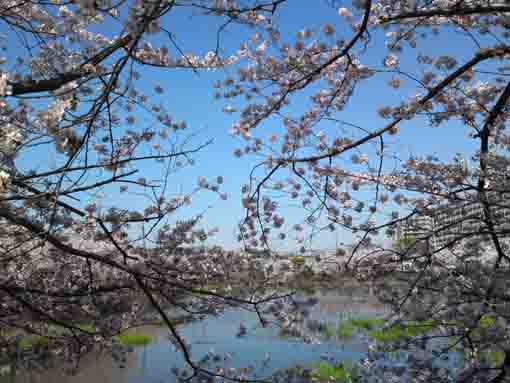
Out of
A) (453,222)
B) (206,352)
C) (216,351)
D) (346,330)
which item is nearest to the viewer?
(453,222)

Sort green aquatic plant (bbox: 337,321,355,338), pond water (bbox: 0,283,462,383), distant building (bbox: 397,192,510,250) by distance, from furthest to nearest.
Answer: green aquatic plant (bbox: 337,321,355,338)
pond water (bbox: 0,283,462,383)
distant building (bbox: 397,192,510,250)

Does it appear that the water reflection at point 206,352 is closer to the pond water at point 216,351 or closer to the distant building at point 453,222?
the pond water at point 216,351

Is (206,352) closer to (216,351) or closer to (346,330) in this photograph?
(216,351)

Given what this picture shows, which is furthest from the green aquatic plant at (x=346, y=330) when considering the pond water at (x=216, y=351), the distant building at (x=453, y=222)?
the distant building at (x=453, y=222)

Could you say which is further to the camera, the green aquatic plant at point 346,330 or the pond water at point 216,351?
the green aquatic plant at point 346,330

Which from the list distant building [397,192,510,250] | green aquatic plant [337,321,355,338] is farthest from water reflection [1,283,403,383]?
distant building [397,192,510,250]

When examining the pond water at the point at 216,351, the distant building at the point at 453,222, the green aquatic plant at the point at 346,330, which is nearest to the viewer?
Answer: the distant building at the point at 453,222

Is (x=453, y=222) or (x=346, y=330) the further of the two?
(x=346, y=330)

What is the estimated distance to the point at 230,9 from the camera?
9.11 feet

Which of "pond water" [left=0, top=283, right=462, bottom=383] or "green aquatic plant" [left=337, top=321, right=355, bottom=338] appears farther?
"green aquatic plant" [left=337, top=321, right=355, bottom=338]

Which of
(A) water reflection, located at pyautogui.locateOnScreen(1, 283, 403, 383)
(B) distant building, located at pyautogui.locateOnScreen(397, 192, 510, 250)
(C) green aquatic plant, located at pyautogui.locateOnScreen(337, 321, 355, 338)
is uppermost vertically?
(B) distant building, located at pyautogui.locateOnScreen(397, 192, 510, 250)

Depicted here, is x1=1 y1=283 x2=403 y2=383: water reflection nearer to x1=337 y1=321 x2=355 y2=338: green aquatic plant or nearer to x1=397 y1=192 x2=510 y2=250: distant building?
x1=337 y1=321 x2=355 y2=338: green aquatic plant

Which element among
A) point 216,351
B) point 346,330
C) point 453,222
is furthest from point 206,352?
point 453,222

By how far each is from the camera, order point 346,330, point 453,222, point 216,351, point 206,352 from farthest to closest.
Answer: point 346,330
point 216,351
point 206,352
point 453,222
